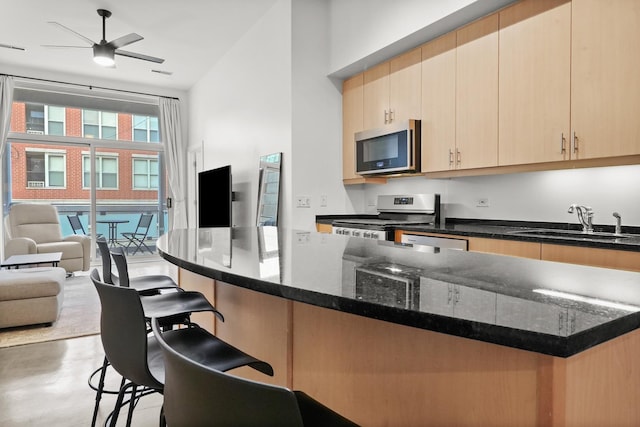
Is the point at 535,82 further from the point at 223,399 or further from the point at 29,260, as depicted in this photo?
the point at 29,260

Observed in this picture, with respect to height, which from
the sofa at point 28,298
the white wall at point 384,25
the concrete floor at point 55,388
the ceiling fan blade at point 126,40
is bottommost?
the concrete floor at point 55,388

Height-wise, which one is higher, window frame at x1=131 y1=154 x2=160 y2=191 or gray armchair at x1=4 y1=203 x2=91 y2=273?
window frame at x1=131 y1=154 x2=160 y2=191

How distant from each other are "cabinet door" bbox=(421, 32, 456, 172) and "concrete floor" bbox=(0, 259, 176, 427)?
2616 millimetres

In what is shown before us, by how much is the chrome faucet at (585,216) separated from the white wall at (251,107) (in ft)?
8.03

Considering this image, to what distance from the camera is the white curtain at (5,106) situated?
19.5ft

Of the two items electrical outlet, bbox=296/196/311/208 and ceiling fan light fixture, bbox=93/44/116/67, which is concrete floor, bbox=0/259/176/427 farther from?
ceiling fan light fixture, bbox=93/44/116/67

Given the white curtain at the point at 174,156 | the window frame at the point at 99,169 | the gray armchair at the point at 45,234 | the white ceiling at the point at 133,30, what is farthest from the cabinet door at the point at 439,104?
the window frame at the point at 99,169

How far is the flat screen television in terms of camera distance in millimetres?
5035

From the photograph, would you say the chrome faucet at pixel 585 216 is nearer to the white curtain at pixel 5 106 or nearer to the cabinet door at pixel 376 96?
the cabinet door at pixel 376 96

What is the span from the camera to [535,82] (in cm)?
263

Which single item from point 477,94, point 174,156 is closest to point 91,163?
point 174,156

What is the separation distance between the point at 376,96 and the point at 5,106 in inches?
218

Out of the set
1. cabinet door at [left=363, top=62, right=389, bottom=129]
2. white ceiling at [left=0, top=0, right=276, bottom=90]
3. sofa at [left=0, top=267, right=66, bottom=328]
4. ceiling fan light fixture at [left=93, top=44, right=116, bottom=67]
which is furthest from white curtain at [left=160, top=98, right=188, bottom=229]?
cabinet door at [left=363, top=62, right=389, bottom=129]

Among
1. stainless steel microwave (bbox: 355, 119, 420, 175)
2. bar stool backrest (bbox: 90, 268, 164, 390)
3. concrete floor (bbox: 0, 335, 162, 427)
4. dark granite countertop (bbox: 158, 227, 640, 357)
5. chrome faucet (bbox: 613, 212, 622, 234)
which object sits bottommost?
concrete floor (bbox: 0, 335, 162, 427)
